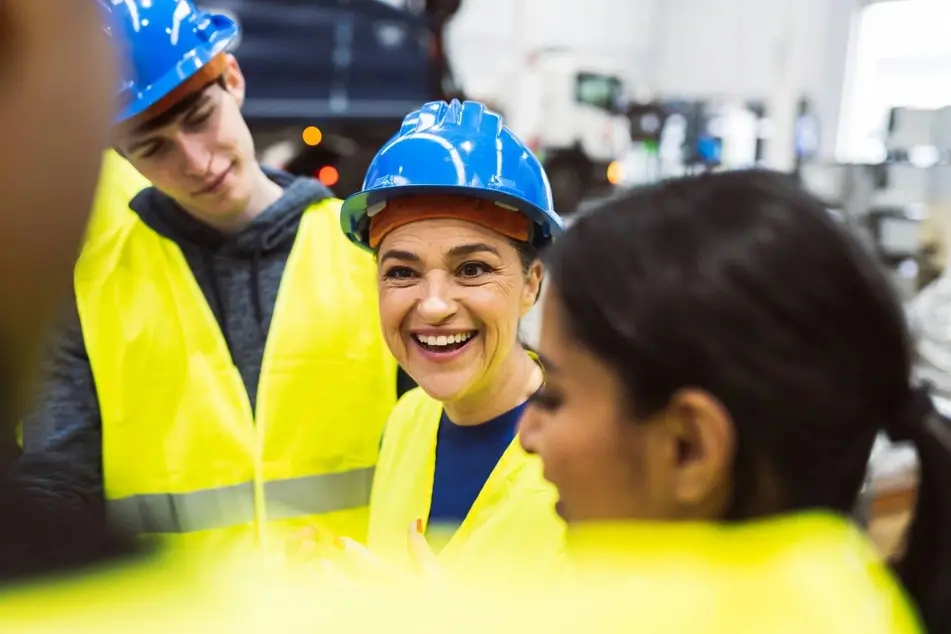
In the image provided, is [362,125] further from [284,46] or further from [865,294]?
[865,294]

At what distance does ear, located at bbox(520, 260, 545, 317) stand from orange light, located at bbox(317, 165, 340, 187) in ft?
5.80

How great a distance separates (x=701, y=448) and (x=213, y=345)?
3.19 ft

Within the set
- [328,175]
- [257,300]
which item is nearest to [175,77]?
[257,300]

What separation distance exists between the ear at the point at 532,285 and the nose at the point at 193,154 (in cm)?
57

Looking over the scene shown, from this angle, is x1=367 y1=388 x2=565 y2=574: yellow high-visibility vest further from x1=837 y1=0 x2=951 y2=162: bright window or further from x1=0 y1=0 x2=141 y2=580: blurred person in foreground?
x1=837 y1=0 x2=951 y2=162: bright window

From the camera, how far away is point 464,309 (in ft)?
3.72

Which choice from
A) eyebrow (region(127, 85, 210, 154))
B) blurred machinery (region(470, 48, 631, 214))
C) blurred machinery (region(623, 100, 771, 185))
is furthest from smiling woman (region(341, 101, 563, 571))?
blurred machinery (region(623, 100, 771, 185))

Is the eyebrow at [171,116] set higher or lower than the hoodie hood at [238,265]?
higher

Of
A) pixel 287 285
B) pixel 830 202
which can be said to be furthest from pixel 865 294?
pixel 287 285

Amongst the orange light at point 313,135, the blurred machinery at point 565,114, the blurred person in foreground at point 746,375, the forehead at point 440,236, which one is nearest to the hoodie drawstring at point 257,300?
the forehead at point 440,236

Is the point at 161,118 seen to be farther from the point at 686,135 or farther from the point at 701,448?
the point at 686,135

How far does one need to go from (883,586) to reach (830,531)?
0.26 feet

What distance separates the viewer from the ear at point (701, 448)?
655 mm

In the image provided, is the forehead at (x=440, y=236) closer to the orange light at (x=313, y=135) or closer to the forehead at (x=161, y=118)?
the forehead at (x=161, y=118)
